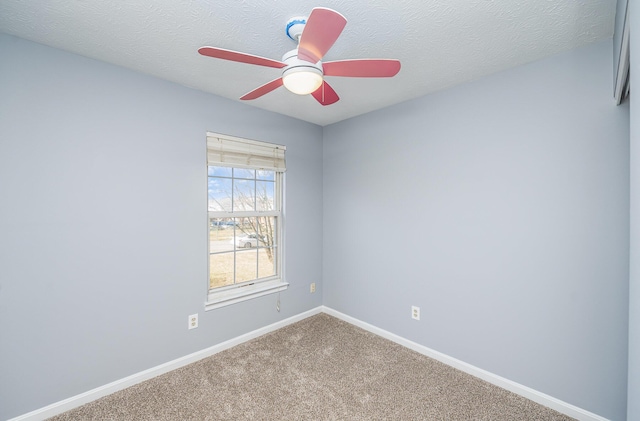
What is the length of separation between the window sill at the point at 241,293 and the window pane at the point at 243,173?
3.80 feet

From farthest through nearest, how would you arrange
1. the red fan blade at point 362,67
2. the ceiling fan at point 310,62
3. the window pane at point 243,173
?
the window pane at point 243,173
the red fan blade at point 362,67
the ceiling fan at point 310,62

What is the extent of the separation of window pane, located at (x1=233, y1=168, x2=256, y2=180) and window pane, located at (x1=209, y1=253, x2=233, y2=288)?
Result: 0.82 meters

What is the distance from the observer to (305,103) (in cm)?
291

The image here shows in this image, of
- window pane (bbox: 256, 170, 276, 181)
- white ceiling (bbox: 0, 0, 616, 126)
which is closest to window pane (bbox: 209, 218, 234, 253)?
window pane (bbox: 256, 170, 276, 181)

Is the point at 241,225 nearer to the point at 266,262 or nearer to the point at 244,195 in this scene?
the point at 244,195

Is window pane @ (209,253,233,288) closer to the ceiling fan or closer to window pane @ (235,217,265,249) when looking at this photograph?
window pane @ (235,217,265,249)

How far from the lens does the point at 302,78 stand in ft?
4.86

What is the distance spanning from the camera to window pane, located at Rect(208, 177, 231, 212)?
2801 mm

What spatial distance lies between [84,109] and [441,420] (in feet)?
10.7

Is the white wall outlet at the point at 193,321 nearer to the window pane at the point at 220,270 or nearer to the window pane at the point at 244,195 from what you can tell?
the window pane at the point at 220,270

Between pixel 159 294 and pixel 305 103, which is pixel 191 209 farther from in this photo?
pixel 305 103

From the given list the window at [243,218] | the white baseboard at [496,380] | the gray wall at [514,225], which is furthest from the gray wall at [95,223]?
the gray wall at [514,225]

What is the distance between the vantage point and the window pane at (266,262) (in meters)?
3.21
